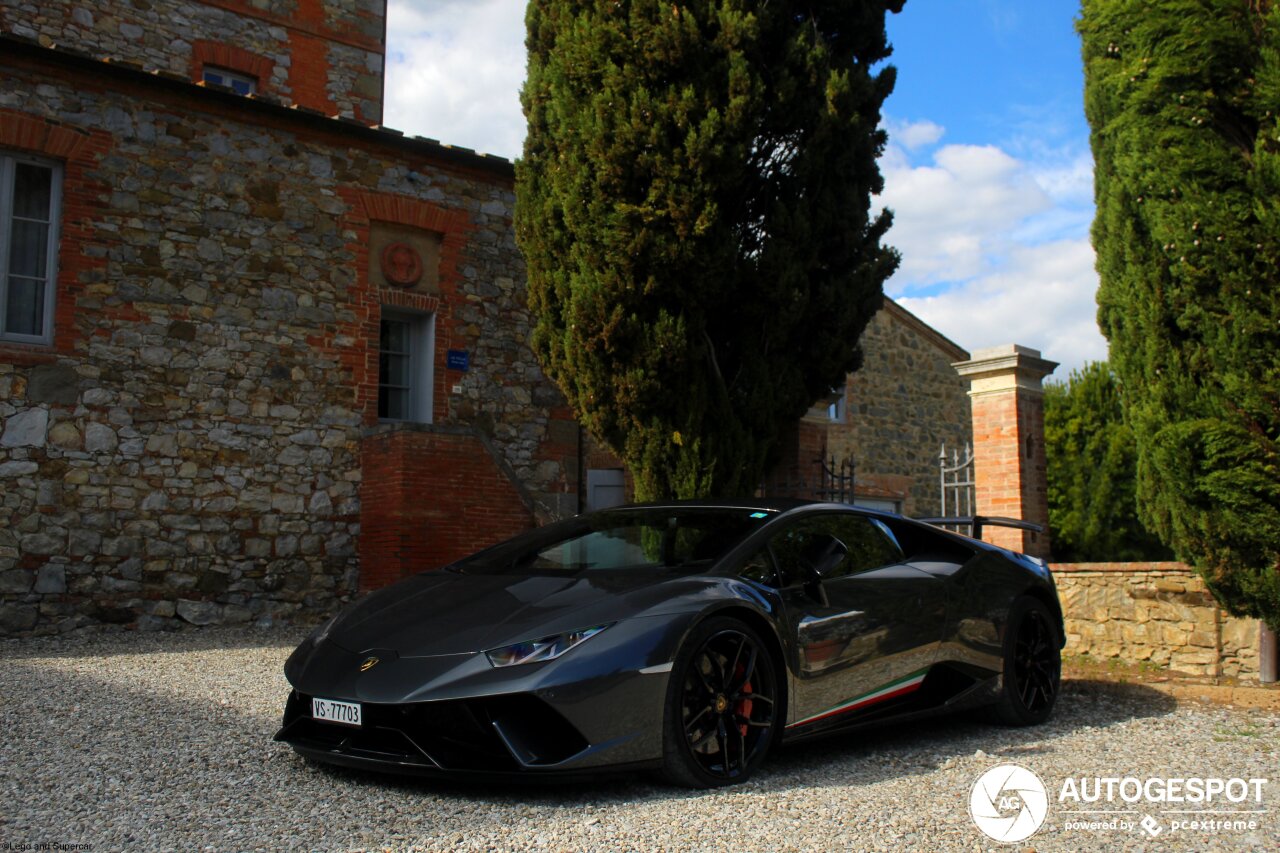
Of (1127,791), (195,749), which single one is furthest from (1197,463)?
(195,749)

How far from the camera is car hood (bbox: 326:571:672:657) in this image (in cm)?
418

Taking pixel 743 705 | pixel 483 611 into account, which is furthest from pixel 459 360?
pixel 743 705

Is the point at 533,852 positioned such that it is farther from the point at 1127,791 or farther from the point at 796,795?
the point at 1127,791

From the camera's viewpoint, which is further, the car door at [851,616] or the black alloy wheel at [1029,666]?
the black alloy wheel at [1029,666]

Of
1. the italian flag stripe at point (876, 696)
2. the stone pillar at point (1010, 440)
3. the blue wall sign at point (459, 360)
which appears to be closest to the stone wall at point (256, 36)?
the blue wall sign at point (459, 360)

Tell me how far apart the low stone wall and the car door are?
3.69 metres

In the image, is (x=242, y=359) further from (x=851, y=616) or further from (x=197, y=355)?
(x=851, y=616)

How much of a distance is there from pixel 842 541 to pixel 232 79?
1349cm

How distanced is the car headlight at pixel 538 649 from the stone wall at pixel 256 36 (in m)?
12.1

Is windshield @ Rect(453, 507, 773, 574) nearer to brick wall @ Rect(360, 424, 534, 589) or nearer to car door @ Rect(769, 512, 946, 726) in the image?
car door @ Rect(769, 512, 946, 726)

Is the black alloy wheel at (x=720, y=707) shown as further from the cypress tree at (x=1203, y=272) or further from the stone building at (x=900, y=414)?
the stone building at (x=900, y=414)

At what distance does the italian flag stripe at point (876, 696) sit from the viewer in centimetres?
479

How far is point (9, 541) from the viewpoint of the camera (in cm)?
904

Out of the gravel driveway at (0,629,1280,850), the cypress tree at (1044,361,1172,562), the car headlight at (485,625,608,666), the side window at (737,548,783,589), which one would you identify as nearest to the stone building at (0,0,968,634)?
the gravel driveway at (0,629,1280,850)
